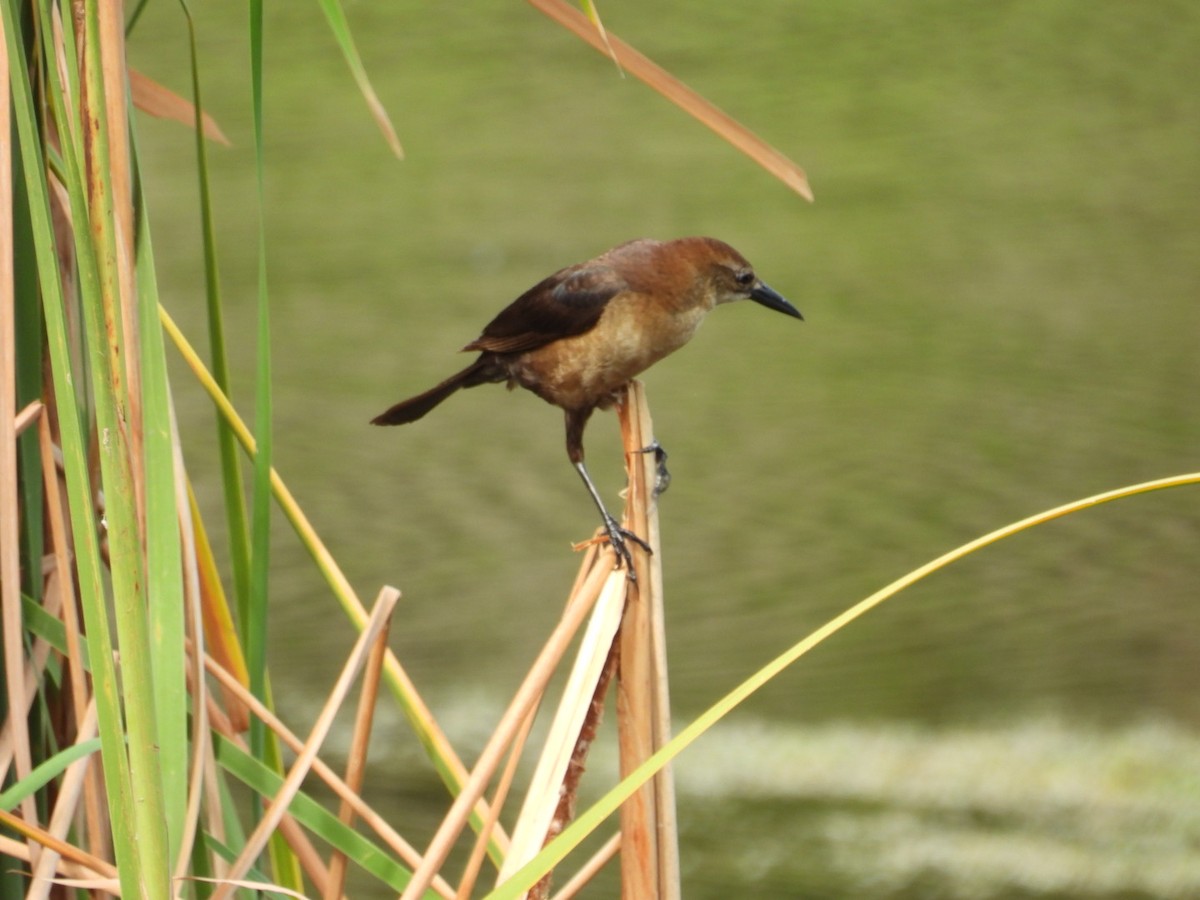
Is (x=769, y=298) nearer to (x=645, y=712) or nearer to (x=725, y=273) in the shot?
(x=725, y=273)

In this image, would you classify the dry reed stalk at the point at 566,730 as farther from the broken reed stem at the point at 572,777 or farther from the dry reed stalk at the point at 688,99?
the dry reed stalk at the point at 688,99

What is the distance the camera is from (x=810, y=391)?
6.25ft

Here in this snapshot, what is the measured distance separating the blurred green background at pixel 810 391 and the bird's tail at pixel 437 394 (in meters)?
0.61

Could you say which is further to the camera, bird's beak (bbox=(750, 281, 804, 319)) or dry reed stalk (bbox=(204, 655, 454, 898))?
bird's beak (bbox=(750, 281, 804, 319))

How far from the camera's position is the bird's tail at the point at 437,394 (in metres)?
1.17

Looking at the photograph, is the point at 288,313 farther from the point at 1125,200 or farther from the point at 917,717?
the point at 1125,200

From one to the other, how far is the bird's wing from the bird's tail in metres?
0.05

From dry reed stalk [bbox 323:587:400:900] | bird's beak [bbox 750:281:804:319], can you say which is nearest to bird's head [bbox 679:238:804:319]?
bird's beak [bbox 750:281:804:319]

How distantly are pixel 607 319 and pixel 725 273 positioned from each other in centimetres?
11

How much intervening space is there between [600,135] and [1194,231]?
0.81 meters

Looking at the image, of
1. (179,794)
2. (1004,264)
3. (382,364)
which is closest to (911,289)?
(1004,264)

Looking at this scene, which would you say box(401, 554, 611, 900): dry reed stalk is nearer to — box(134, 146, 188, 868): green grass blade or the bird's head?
box(134, 146, 188, 868): green grass blade

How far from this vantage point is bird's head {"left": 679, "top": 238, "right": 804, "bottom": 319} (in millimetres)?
1117

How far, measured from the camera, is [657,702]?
2.56 ft
